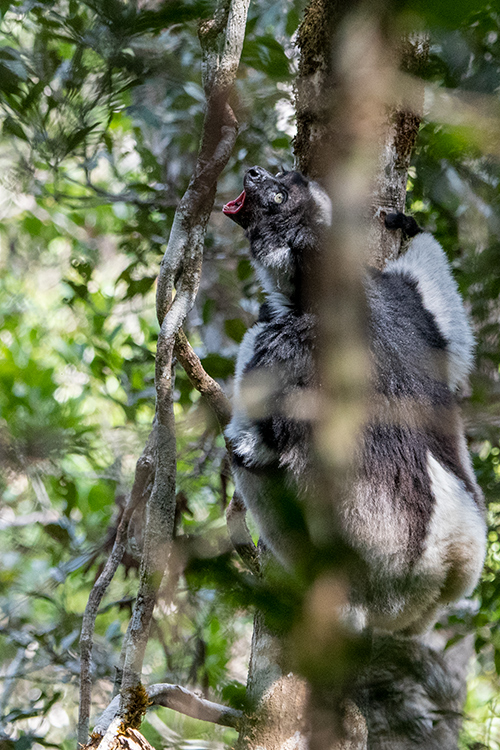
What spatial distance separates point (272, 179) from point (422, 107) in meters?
0.98

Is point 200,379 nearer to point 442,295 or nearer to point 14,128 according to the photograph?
point 442,295

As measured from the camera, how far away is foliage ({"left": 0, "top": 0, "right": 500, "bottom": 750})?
1.97 metres

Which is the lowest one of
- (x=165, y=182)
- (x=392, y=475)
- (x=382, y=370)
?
(x=392, y=475)

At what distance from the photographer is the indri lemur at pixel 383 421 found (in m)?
2.29

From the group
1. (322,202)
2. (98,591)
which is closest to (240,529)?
(98,591)

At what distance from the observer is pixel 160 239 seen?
4355 mm

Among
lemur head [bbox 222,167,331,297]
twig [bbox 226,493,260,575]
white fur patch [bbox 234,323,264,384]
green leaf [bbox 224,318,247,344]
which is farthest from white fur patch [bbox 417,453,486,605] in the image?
green leaf [bbox 224,318,247,344]

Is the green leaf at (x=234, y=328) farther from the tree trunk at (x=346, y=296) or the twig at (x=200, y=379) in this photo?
the tree trunk at (x=346, y=296)

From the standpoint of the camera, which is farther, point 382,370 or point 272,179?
point 272,179

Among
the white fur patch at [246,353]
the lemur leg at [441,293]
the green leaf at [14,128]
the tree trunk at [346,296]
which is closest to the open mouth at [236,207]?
the tree trunk at [346,296]

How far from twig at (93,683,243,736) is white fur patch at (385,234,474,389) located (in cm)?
164

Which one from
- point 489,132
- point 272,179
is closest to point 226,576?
point 489,132

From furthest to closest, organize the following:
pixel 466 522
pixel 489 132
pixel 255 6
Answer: pixel 255 6 < pixel 466 522 < pixel 489 132

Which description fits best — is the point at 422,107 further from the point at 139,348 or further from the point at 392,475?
the point at 139,348
